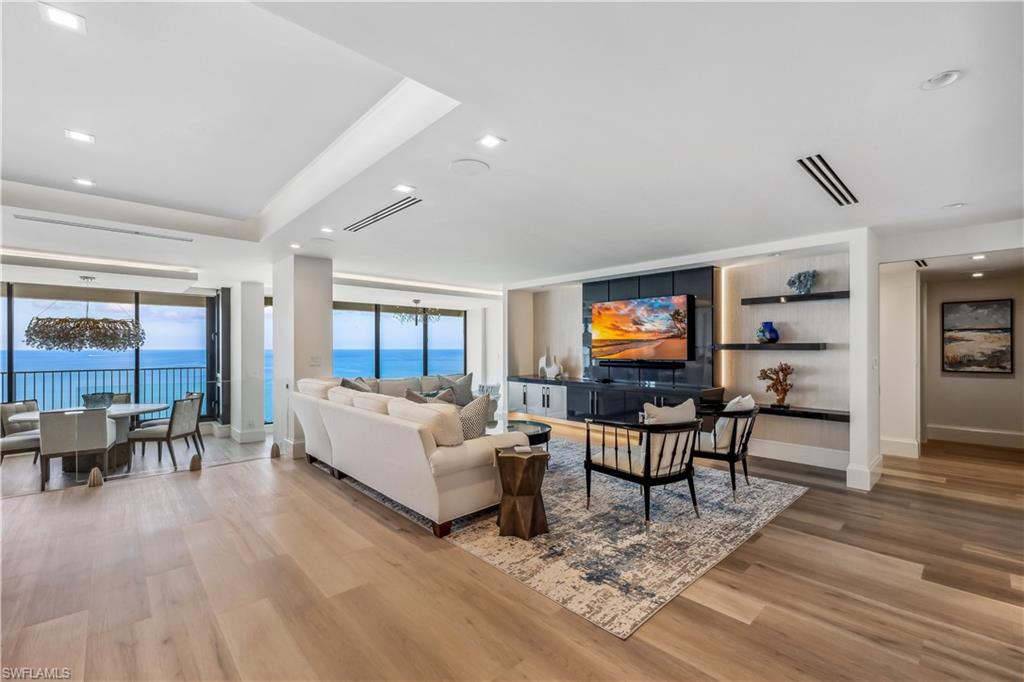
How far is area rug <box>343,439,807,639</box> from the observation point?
252 cm

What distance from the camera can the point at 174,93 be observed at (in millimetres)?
2354

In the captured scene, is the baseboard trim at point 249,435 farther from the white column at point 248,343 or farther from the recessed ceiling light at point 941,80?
the recessed ceiling light at point 941,80

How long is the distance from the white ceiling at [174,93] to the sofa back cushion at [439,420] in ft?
6.29

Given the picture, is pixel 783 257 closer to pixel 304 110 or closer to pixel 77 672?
pixel 304 110

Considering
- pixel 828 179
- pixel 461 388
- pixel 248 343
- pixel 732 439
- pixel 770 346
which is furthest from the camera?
pixel 248 343

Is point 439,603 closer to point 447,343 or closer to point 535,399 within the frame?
point 535,399

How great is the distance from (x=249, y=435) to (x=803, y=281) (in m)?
7.33

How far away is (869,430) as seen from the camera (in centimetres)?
440

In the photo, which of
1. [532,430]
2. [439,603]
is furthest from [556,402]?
[439,603]

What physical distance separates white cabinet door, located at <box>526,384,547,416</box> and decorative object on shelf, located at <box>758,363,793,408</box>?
3572 millimetres

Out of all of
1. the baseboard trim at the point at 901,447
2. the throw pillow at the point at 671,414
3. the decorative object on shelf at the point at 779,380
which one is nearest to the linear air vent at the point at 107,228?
the throw pillow at the point at 671,414

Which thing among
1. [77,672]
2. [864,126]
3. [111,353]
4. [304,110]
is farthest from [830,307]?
[111,353]

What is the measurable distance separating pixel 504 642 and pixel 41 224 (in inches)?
206

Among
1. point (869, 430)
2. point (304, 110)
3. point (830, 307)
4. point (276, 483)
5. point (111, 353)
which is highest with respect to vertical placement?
point (304, 110)
